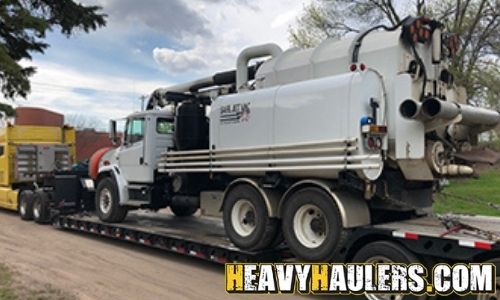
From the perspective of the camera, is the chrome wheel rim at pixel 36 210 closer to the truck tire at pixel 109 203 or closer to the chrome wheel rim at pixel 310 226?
the truck tire at pixel 109 203

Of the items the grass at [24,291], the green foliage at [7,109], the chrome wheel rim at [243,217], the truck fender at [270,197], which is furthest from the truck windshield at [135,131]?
the grass at [24,291]

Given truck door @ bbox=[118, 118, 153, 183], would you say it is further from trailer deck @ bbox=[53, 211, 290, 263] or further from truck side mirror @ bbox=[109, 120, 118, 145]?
trailer deck @ bbox=[53, 211, 290, 263]

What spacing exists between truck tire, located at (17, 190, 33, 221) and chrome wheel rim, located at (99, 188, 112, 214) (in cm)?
401

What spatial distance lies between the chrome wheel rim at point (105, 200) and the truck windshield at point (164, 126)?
2.05 m

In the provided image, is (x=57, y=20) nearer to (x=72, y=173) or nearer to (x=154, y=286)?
(x=72, y=173)

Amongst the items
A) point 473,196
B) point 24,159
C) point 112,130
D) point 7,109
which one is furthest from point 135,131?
point 473,196

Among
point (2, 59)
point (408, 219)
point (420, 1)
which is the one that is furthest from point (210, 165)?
point (420, 1)

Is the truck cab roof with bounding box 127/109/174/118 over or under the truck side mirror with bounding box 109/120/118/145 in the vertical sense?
over

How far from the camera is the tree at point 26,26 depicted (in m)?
11.7

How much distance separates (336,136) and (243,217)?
8.06 ft

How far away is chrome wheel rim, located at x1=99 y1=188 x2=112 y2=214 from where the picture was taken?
1210 centimetres

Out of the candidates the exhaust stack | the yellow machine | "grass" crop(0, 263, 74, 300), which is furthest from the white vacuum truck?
the yellow machine

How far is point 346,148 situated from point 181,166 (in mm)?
4173

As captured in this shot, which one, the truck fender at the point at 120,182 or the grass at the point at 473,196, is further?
the grass at the point at 473,196
